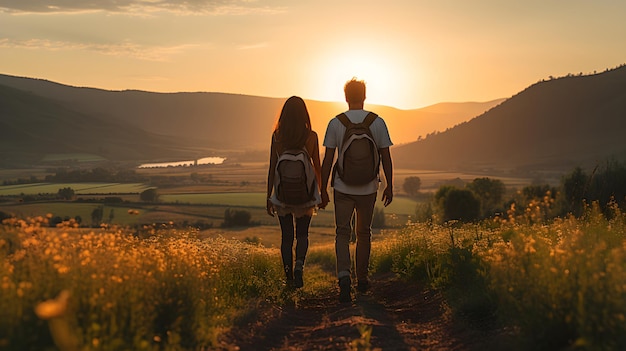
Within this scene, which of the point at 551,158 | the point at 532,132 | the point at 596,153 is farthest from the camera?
the point at 532,132

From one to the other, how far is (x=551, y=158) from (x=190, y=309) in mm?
156965

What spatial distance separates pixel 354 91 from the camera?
793 cm

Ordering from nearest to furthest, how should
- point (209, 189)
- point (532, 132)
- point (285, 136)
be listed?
point (285, 136) < point (209, 189) < point (532, 132)

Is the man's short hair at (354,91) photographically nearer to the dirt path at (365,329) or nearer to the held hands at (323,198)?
the held hands at (323,198)

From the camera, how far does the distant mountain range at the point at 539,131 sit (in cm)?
15338

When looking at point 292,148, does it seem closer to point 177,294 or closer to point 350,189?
point 350,189

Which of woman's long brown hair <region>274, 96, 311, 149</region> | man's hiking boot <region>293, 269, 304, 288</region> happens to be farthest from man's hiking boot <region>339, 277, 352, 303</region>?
woman's long brown hair <region>274, 96, 311, 149</region>

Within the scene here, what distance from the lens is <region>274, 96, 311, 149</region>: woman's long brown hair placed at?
805 cm

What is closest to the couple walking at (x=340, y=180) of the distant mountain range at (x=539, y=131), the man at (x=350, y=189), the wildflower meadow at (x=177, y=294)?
the man at (x=350, y=189)

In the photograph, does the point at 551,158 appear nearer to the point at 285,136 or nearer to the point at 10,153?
the point at 10,153

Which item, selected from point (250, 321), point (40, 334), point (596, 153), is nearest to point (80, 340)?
point (40, 334)

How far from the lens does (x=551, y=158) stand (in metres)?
151

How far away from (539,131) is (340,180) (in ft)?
565

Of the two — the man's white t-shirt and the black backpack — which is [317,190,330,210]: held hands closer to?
the man's white t-shirt
